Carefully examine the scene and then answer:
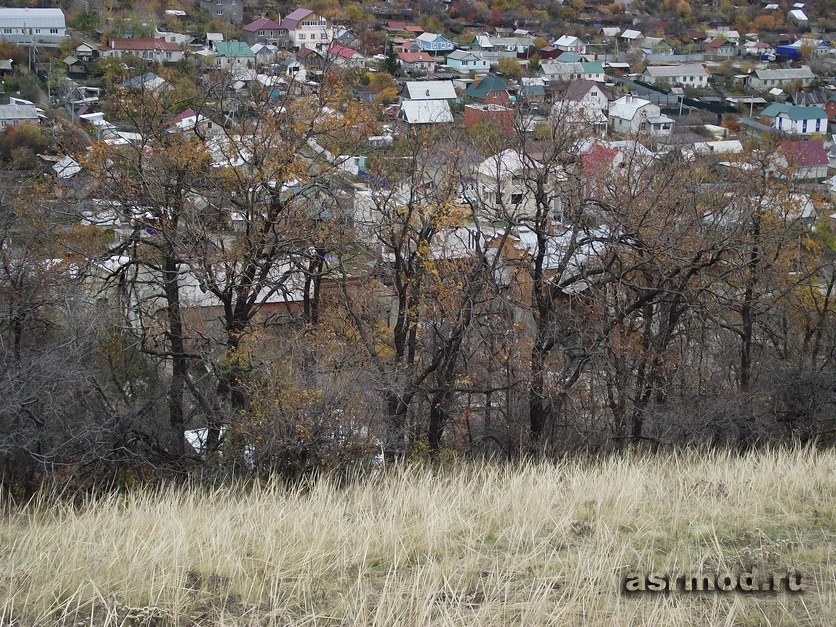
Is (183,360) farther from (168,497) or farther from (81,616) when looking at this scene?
(81,616)

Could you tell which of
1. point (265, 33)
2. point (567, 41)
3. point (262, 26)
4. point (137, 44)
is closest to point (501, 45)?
point (567, 41)

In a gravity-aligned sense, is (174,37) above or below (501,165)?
above

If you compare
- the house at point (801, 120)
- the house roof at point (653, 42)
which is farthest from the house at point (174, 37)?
the house roof at point (653, 42)

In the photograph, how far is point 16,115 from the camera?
3212cm

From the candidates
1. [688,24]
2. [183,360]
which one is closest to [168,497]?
[183,360]

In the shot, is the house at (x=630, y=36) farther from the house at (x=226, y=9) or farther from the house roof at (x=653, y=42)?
the house at (x=226, y=9)

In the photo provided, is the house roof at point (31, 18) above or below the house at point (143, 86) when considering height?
above

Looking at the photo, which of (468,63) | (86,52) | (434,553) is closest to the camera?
(434,553)

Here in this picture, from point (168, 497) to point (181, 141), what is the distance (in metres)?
6.58

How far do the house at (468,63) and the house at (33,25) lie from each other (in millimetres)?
23862

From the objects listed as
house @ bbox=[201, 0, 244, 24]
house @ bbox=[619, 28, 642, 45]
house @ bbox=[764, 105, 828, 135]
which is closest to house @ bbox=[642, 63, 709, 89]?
house @ bbox=[764, 105, 828, 135]

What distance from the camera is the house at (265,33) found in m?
59.1

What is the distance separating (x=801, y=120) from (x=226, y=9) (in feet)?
132

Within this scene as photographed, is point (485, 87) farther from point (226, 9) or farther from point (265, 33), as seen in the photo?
point (226, 9)
